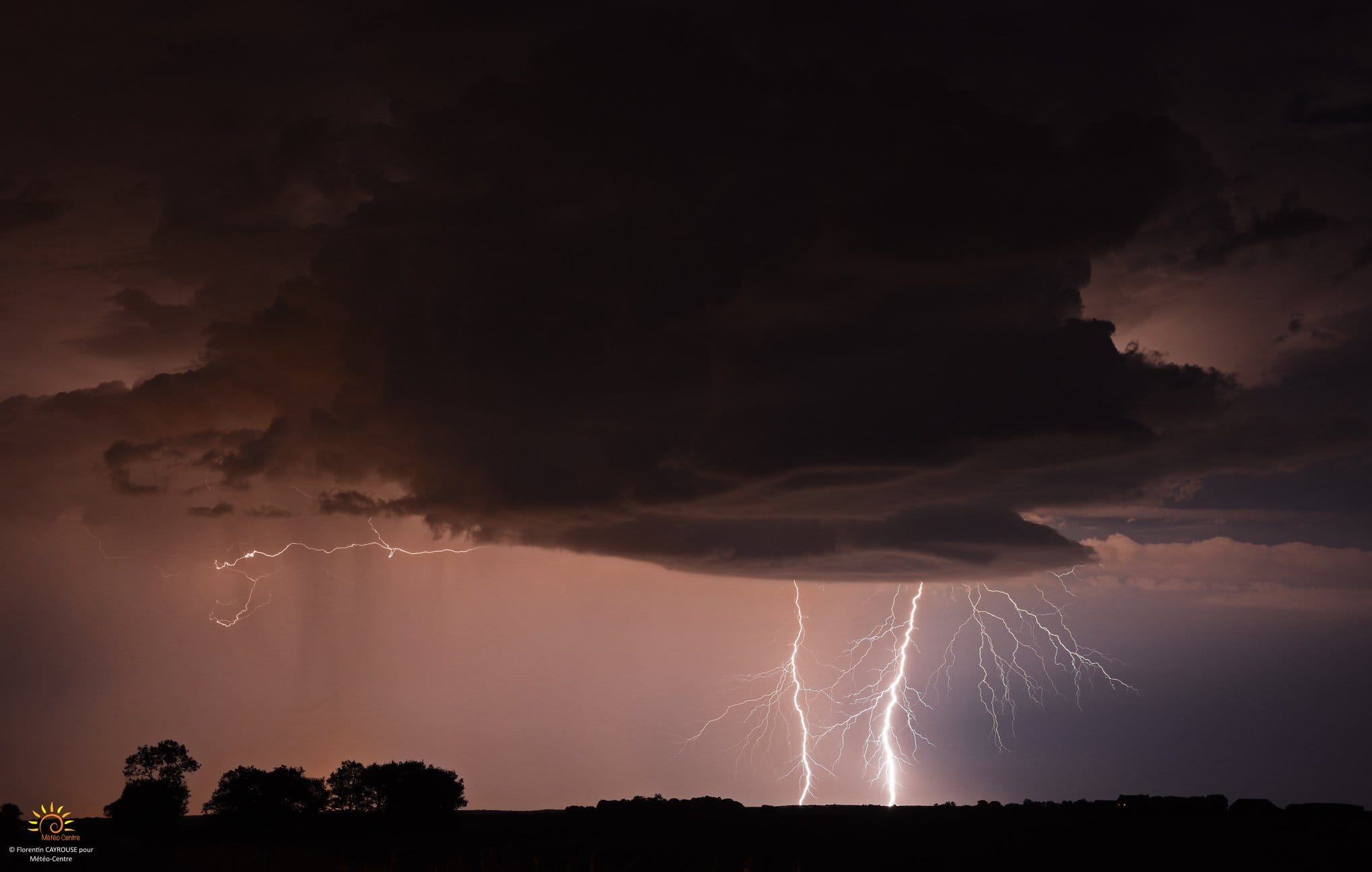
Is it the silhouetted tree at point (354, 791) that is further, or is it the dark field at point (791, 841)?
the silhouetted tree at point (354, 791)

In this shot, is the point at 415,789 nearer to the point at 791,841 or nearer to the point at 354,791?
the point at 354,791

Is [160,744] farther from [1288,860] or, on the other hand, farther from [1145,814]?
[1288,860]

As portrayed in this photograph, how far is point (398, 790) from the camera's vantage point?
72062 mm

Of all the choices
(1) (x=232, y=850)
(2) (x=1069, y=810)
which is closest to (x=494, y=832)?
(1) (x=232, y=850)

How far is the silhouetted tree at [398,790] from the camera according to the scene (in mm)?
71875

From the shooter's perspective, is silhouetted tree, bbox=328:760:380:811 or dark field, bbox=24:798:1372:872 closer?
dark field, bbox=24:798:1372:872

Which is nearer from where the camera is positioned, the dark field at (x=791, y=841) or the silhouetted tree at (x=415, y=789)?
the dark field at (x=791, y=841)

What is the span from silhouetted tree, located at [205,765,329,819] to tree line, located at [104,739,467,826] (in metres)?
0.04

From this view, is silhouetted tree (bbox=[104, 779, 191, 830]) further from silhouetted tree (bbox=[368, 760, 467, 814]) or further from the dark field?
silhouetted tree (bbox=[368, 760, 467, 814])

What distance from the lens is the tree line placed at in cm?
7031

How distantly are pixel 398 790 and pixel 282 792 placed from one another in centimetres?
637

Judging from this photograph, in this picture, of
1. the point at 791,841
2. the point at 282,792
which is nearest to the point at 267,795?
the point at 282,792

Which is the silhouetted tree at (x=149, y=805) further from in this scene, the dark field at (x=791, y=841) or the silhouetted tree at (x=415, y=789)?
the silhouetted tree at (x=415, y=789)

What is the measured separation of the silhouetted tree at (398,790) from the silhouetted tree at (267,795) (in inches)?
48.7
